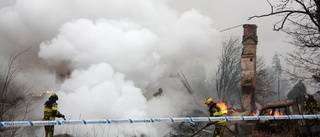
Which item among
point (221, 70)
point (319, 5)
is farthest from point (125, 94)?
point (221, 70)

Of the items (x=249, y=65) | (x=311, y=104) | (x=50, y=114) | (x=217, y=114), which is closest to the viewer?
(x=217, y=114)

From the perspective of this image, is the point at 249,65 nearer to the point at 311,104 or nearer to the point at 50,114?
the point at 311,104

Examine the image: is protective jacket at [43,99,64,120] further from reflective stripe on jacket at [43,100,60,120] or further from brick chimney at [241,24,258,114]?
brick chimney at [241,24,258,114]

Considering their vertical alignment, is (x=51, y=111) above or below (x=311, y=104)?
below

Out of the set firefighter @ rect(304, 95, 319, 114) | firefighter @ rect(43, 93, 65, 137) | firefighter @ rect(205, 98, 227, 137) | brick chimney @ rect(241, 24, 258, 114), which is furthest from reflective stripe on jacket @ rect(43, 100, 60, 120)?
brick chimney @ rect(241, 24, 258, 114)

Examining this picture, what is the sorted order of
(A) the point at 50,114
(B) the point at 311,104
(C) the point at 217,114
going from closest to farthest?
1. (C) the point at 217,114
2. (A) the point at 50,114
3. (B) the point at 311,104

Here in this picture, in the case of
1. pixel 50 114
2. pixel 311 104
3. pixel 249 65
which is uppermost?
pixel 249 65

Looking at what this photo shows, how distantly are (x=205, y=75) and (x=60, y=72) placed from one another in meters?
45.9

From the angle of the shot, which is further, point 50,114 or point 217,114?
point 50,114

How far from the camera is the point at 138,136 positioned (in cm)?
1120

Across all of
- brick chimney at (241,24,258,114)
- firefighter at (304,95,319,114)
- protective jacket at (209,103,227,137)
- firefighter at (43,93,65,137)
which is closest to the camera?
protective jacket at (209,103,227,137)

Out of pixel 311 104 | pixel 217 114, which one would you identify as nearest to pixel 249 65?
pixel 311 104

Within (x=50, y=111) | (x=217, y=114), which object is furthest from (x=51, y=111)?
(x=217, y=114)

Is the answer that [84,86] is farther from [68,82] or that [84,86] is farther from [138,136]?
[138,136]
